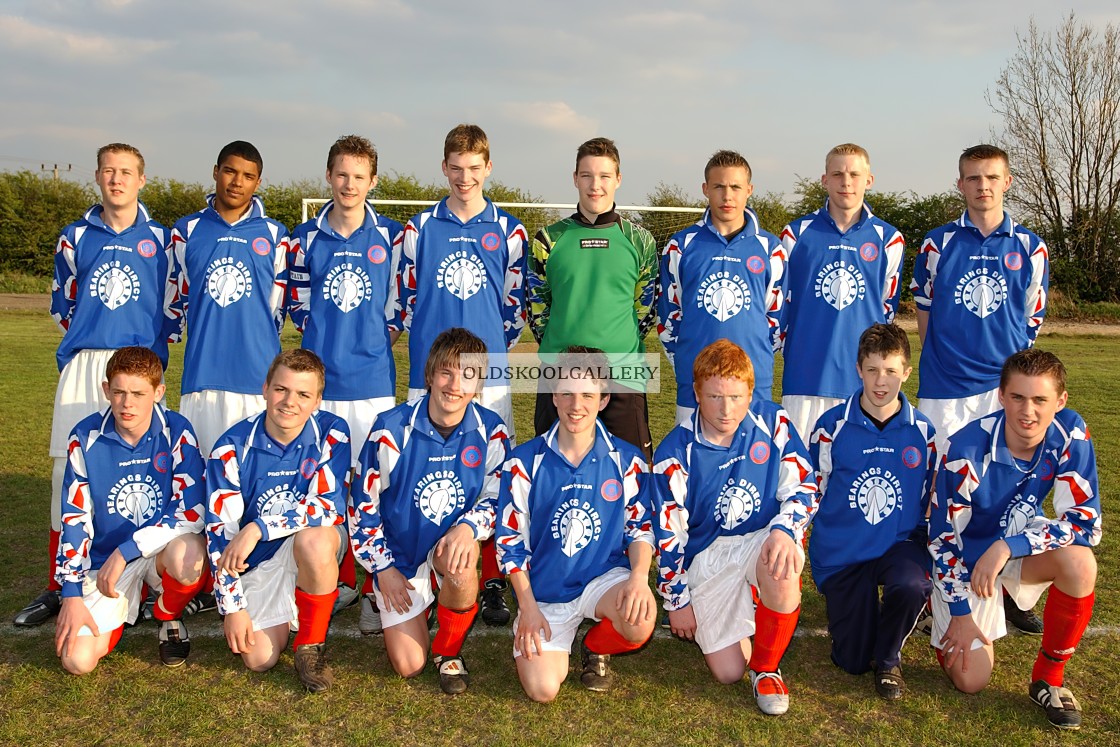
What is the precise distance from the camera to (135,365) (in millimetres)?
3289

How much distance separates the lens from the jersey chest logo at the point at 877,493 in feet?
10.7

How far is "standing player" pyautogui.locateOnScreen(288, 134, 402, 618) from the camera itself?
3869 millimetres

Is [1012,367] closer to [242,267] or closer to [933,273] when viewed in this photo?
[933,273]

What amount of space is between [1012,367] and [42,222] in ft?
85.4

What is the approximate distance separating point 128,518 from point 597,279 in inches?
86.6

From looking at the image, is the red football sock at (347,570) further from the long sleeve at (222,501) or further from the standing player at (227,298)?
the standing player at (227,298)

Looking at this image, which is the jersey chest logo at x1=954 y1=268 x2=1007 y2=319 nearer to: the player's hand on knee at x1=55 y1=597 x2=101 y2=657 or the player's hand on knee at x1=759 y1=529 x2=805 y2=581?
the player's hand on knee at x1=759 y1=529 x2=805 y2=581

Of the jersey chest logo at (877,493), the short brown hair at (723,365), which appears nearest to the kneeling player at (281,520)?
the short brown hair at (723,365)

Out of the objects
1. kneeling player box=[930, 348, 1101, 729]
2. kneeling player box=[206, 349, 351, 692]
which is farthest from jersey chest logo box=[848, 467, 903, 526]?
kneeling player box=[206, 349, 351, 692]

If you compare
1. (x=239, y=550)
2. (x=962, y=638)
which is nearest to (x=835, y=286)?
(x=962, y=638)

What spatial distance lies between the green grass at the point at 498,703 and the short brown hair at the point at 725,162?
2.06 metres

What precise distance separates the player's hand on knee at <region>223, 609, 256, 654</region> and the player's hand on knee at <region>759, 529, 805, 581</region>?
1.87m

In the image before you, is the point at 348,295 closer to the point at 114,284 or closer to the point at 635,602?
the point at 114,284

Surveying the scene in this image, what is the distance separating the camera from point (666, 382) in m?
10.5
